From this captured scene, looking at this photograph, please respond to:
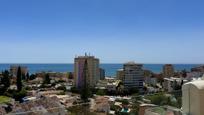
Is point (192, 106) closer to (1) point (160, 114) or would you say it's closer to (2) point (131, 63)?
(1) point (160, 114)

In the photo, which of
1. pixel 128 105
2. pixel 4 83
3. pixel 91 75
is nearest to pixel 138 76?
pixel 91 75

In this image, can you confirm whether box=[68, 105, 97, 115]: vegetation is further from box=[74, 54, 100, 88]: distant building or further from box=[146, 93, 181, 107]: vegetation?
box=[74, 54, 100, 88]: distant building

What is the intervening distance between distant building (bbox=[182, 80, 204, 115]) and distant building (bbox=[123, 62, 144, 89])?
46.3 metres

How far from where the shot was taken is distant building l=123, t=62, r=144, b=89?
4906 cm

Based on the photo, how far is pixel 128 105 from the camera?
3.24 metres

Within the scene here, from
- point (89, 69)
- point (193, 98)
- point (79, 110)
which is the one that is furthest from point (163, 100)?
point (89, 69)

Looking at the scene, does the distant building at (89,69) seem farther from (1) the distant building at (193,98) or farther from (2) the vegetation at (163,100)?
(1) the distant building at (193,98)

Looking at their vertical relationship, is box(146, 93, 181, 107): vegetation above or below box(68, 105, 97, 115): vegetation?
above

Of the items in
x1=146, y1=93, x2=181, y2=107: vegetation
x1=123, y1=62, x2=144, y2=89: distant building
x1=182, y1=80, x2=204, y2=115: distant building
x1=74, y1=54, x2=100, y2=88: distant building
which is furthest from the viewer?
x1=123, y1=62, x2=144, y2=89: distant building

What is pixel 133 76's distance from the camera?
50000mm

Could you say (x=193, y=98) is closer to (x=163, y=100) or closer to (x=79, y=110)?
(x=163, y=100)

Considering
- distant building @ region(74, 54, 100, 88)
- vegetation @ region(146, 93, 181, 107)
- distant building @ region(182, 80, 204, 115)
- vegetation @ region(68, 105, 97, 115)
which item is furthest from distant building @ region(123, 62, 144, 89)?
distant building @ region(182, 80, 204, 115)

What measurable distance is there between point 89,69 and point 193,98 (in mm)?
49935

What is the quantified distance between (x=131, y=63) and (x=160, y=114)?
51.0m
